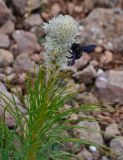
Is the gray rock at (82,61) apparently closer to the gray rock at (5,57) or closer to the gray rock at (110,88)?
the gray rock at (110,88)

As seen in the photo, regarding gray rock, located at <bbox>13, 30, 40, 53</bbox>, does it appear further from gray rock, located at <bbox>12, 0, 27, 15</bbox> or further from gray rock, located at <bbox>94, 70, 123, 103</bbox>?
gray rock, located at <bbox>94, 70, 123, 103</bbox>

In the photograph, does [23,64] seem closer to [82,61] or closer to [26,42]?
[26,42]

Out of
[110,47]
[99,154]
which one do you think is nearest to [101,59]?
[110,47]

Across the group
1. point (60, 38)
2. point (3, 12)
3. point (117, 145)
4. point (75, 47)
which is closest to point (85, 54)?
point (3, 12)

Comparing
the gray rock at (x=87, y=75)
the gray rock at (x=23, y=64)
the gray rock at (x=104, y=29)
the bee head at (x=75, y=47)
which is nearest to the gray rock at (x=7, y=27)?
the gray rock at (x=23, y=64)

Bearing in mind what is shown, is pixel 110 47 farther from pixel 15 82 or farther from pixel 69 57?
pixel 69 57

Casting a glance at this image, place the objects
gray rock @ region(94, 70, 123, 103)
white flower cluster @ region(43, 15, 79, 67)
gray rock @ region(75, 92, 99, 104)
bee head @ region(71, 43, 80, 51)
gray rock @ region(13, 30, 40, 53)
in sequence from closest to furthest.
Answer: white flower cluster @ region(43, 15, 79, 67), bee head @ region(71, 43, 80, 51), gray rock @ region(75, 92, 99, 104), gray rock @ region(94, 70, 123, 103), gray rock @ region(13, 30, 40, 53)

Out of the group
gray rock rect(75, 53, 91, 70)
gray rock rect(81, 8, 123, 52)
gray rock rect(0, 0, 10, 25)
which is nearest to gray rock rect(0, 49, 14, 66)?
gray rock rect(0, 0, 10, 25)
